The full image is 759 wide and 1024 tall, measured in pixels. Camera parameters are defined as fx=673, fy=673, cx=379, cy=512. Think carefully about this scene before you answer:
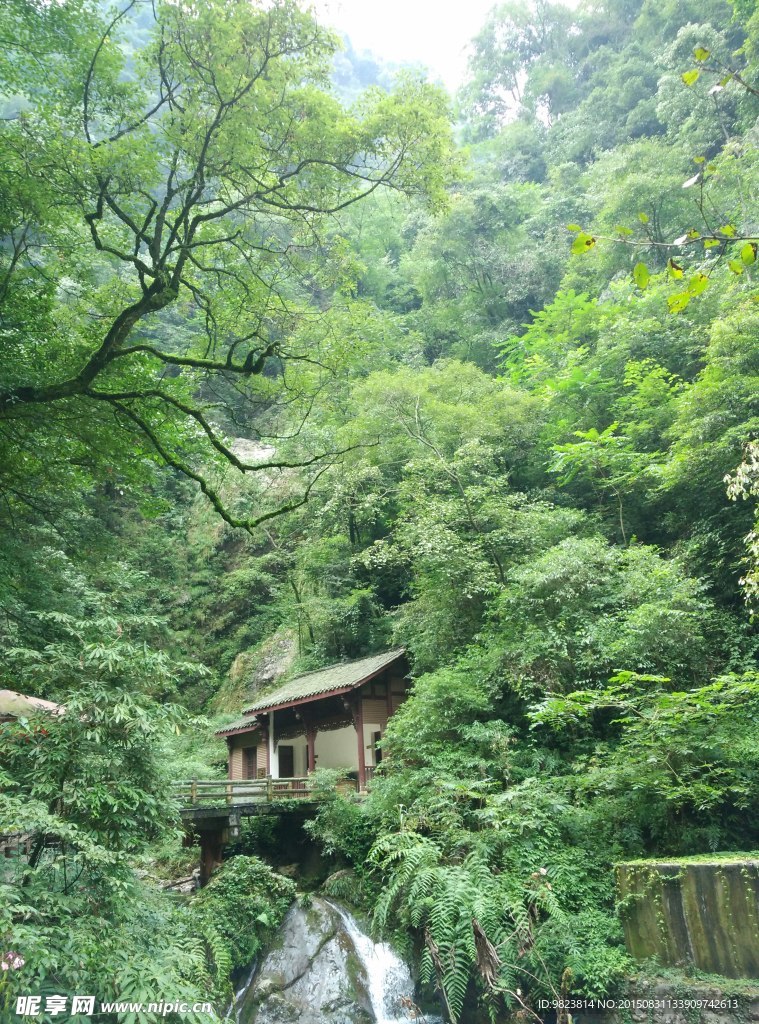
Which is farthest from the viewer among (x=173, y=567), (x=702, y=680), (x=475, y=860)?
(x=173, y=567)

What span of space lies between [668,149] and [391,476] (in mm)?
13990

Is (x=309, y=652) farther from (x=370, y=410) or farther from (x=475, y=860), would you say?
(x=475, y=860)

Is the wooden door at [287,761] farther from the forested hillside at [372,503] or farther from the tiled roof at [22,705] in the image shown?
the tiled roof at [22,705]

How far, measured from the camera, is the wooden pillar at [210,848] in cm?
1284

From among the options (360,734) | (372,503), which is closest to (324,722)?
(360,734)

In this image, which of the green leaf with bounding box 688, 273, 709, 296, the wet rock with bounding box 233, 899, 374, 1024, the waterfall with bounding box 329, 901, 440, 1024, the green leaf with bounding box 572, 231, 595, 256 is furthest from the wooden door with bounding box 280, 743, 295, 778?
the green leaf with bounding box 688, 273, 709, 296

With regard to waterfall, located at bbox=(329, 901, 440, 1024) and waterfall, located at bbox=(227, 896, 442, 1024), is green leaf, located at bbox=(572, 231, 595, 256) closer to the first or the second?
waterfall, located at bbox=(227, 896, 442, 1024)

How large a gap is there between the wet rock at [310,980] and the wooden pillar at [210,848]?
2886 mm

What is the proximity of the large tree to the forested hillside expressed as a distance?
0.04 meters

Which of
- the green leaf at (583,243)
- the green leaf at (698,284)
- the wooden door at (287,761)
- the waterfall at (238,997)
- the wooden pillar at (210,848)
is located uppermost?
the green leaf at (583,243)

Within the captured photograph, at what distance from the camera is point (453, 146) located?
24.9 ft

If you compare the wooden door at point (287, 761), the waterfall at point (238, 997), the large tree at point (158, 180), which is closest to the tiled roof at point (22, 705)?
the large tree at point (158, 180)

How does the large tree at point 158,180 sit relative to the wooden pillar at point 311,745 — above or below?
above

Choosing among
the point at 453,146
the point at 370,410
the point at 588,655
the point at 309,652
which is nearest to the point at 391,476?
the point at 370,410
